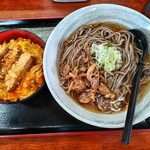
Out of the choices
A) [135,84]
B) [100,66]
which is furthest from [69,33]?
[135,84]

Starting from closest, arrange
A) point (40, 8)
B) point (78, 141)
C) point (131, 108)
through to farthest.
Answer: point (131, 108), point (78, 141), point (40, 8)

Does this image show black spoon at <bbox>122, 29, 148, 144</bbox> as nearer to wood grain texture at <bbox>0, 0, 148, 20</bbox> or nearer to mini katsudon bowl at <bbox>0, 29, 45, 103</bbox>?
wood grain texture at <bbox>0, 0, 148, 20</bbox>

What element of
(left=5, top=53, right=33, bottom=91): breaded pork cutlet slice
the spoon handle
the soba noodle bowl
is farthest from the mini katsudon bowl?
the spoon handle

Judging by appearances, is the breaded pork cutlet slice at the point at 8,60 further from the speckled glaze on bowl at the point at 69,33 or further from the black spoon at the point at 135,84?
the black spoon at the point at 135,84

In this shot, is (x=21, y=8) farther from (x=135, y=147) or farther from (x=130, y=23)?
(x=135, y=147)

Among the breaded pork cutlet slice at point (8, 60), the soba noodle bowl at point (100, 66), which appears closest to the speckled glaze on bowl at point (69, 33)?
the soba noodle bowl at point (100, 66)

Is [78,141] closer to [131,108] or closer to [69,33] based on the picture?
[131,108]

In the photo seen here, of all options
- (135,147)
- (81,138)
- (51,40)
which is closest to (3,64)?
(51,40)
